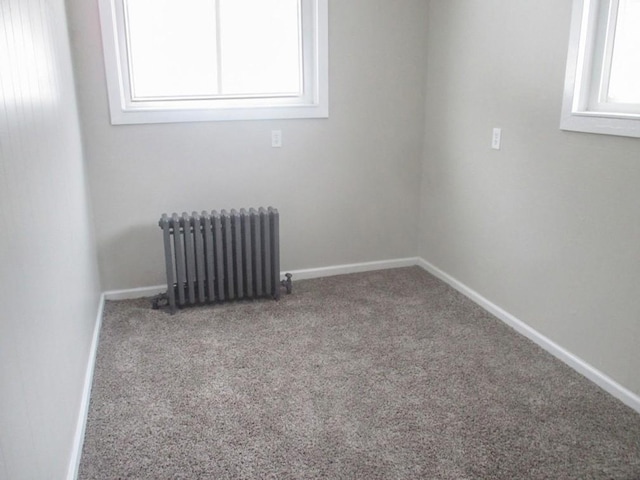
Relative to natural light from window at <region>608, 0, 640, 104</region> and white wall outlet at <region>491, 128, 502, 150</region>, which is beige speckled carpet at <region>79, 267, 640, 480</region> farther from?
natural light from window at <region>608, 0, 640, 104</region>

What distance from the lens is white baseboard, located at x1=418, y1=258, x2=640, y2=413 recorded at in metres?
2.31

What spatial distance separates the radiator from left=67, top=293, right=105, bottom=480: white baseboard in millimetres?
509

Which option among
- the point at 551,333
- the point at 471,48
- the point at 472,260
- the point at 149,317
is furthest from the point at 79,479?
the point at 471,48

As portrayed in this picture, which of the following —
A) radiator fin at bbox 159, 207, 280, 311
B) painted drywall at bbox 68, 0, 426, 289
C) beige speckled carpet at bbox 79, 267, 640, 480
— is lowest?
beige speckled carpet at bbox 79, 267, 640, 480

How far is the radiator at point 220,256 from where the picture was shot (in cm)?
319

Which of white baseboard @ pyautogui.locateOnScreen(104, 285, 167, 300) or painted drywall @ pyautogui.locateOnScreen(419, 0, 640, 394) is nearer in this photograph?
painted drywall @ pyautogui.locateOnScreen(419, 0, 640, 394)

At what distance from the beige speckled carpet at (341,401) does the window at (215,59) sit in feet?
4.13

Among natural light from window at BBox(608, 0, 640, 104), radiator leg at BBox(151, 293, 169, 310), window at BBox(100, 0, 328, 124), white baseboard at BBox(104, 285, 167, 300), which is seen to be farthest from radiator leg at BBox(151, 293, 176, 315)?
natural light from window at BBox(608, 0, 640, 104)

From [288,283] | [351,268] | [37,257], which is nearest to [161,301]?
[288,283]

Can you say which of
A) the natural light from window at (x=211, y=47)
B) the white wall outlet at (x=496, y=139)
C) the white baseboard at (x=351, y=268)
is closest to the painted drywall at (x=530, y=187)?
the white wall outlet at (x=496, y=139)

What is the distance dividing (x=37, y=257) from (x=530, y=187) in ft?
Answer: 7.54

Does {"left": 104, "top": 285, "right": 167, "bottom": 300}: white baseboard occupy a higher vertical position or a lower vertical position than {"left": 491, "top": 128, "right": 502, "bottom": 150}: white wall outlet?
lower

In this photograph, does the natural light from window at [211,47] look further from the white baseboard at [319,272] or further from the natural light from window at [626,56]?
the natural light from window at [626,56]

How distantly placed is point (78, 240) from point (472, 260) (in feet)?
7.41
